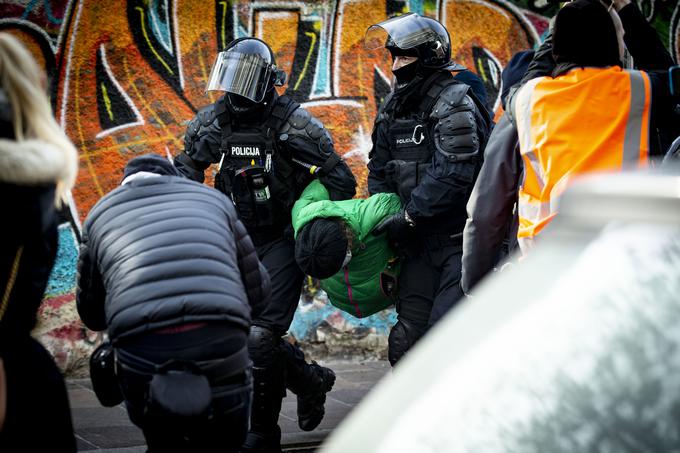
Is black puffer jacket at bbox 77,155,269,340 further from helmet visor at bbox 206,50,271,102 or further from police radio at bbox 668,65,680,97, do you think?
helmet visor at bbox 206,50,271,102

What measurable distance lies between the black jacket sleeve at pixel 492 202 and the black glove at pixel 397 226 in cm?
92

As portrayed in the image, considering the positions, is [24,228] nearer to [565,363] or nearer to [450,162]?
[565,363]

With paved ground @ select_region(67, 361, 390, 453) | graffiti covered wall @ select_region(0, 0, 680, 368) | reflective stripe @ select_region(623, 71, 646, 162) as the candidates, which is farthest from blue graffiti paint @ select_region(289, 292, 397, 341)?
reflective stripe @ select_region(623, 71, 646, 162)

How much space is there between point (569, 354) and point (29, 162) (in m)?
1.73

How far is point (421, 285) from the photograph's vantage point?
5355mm

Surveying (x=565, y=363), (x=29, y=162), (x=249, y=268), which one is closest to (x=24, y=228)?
(x=29, y=162)

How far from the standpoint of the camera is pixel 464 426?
5.14 feet

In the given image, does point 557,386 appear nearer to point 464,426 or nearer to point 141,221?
point 464,426

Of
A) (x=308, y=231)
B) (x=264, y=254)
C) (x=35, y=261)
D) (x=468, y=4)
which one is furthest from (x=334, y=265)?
(x=468, y=4)

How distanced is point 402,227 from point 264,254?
85cm

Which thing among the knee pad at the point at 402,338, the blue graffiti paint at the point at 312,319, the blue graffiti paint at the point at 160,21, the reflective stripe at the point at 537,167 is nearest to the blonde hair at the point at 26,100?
the reflective stripe at the point at 537,167

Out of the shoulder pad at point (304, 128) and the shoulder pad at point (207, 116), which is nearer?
the shoulder pad at point (304, 128)

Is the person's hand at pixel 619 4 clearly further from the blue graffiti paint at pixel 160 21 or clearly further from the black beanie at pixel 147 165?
the blue graffiti paint at pixel 160 21

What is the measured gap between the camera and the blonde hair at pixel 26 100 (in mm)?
2844
